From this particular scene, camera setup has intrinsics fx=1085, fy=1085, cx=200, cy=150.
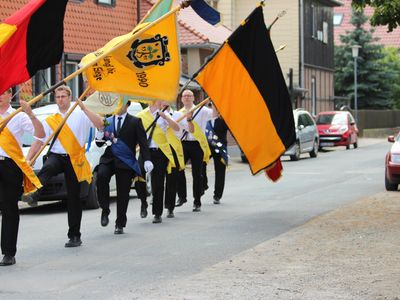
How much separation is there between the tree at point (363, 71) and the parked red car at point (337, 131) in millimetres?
17640

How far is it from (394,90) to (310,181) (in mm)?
46314

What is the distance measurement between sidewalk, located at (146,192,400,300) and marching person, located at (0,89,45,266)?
2114 mm

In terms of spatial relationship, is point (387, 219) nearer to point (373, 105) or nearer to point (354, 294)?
point (354, 294)

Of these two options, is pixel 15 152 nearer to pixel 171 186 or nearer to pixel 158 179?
pixel 158 179

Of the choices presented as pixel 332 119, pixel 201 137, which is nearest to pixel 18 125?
pixel 201 137

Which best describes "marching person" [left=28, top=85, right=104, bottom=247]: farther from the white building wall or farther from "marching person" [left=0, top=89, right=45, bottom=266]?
the white building wall

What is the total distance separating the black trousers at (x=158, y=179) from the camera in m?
15.1

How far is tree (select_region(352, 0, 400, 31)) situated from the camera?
1736 cm

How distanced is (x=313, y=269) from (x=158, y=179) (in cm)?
518

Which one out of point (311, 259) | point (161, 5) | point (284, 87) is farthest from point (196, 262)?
point (284, 87)

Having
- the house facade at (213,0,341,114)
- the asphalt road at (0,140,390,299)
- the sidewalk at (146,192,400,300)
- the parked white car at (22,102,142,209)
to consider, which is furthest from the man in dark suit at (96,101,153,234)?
the house facade at (213,0,341,114)

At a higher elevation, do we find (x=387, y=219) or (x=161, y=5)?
(x=161, y=5)

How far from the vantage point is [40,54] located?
1096 cm

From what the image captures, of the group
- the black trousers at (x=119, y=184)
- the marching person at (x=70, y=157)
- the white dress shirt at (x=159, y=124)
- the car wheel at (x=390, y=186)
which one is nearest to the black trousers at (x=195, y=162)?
the white dress shirt at (x=159, y=124)
